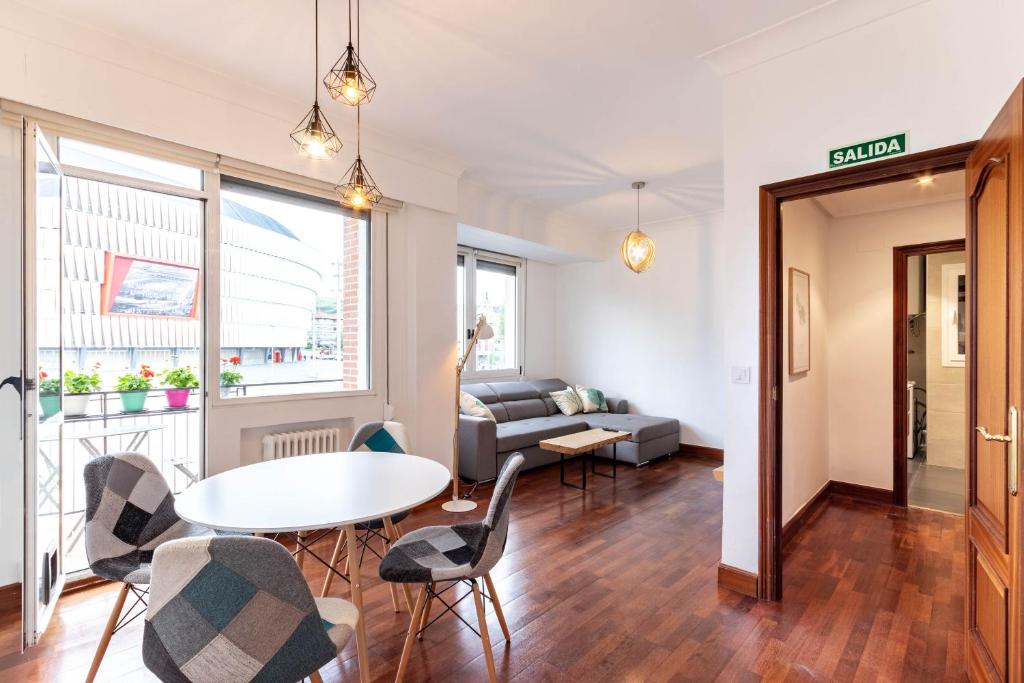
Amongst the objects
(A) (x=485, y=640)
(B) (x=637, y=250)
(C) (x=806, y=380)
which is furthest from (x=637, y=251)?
(A) (x=485, y=640)

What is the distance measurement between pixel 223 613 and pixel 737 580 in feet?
8.15

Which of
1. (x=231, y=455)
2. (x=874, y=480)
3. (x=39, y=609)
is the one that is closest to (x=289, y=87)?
(x=231, y=455)

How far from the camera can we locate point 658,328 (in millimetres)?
6301

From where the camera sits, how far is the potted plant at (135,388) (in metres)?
3.76

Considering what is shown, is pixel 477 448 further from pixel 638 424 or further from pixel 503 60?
pixel 503 60

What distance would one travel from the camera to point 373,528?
105 inches

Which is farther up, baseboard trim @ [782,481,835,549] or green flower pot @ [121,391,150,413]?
green flower pot @ [121,391,150,413]

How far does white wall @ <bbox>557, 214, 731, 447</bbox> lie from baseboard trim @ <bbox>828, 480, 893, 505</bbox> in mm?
1471

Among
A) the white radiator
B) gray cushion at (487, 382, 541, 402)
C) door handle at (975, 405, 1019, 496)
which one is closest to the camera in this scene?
door handle at (975, 405, 1019, 496)

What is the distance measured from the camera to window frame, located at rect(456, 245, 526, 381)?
5973mm

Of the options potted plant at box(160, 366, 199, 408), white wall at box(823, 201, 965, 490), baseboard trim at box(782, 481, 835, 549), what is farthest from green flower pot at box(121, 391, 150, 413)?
white wall at box(823, 201, 965, 490)

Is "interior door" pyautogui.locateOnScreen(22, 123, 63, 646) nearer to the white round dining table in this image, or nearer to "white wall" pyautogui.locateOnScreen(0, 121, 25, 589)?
"white wall" pyautogui.locateOnScreen(0, 121, 25, 589)

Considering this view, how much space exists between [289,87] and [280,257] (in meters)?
1.11

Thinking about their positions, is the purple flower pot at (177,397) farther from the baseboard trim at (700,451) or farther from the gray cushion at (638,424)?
the baseboard trim at (700,451)
